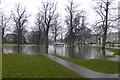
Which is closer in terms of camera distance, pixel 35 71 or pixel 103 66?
pixel 35 71

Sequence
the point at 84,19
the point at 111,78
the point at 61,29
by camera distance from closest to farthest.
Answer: the point at 111,78
the point at 84,19
the point at 61,29

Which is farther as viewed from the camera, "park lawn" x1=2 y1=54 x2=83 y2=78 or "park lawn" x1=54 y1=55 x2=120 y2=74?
"park lawn" x1=54 y1=55 x2=120 y2=74

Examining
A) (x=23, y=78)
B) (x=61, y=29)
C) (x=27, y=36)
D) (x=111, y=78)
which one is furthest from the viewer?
(x=27, y=36)

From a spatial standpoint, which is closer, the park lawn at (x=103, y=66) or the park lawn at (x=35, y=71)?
the park lawn at (x=35, y=71)

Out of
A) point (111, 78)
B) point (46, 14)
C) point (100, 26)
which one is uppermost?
point (46, 14)

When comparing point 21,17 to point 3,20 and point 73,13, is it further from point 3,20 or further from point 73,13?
point 73,13

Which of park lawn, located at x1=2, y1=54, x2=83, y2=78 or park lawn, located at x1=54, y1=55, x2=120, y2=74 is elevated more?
park lawn, located at x1=2, y1=54, x2=83, y2=78

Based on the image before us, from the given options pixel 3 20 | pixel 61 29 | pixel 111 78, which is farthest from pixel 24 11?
pixel 111 78

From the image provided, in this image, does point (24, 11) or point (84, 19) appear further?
point (84, 19)

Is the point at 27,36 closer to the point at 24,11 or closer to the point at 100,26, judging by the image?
the point at 24,11

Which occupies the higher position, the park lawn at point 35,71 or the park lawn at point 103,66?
the park lawn at point 35,71

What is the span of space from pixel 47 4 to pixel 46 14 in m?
3.10

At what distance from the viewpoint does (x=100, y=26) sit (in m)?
55.1

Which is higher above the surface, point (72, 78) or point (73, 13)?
point (73, 13)
